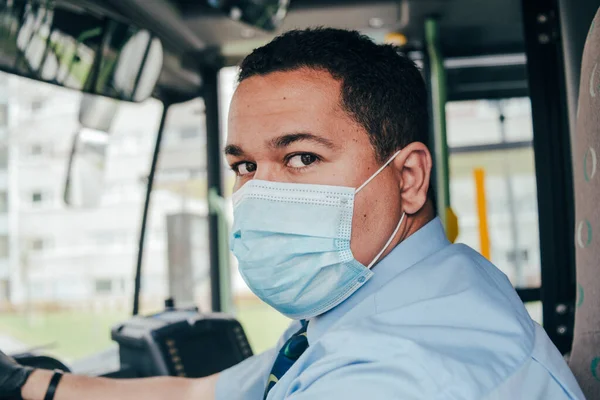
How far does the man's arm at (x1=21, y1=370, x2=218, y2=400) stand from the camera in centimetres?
139

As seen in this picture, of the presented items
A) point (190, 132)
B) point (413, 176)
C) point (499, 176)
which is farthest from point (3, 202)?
point (499, 176)

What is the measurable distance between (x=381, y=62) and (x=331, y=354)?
0.58m

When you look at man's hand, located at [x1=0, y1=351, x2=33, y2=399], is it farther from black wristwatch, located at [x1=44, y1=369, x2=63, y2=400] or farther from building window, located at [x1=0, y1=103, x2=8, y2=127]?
building window, located at [x1=0, y1=103, x2=8, y2=127]

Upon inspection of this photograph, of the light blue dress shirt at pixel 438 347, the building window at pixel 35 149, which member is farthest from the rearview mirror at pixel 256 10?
the light blue dress shirt at pixel 438 347

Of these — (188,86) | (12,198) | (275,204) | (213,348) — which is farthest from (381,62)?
(188,86)

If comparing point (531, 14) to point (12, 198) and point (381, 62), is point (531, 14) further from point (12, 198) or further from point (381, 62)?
point (12, 198)

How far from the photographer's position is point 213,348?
2029 millimetres

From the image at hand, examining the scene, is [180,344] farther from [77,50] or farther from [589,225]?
[589,225]

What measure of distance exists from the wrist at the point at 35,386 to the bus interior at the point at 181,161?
202 millimetres

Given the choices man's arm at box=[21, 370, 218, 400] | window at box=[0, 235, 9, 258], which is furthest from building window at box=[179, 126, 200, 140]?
man's arm at box=[21, 370, 218, 400]

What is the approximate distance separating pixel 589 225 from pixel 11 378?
1.22 meters

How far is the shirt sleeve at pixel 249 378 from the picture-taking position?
4.45ft

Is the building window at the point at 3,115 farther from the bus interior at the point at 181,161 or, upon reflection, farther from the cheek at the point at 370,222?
the cheek at the point at 370,222

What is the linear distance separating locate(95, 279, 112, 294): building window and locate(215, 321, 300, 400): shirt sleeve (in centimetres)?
239
